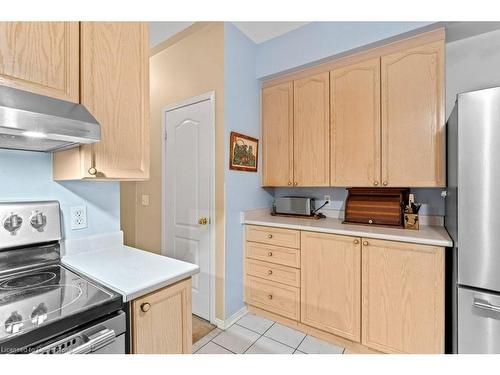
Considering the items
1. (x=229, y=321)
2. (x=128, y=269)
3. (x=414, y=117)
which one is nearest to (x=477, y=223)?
(x=414, y=117)

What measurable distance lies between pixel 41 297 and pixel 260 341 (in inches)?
61.1

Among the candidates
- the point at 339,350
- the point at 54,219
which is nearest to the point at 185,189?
the point at 54,219

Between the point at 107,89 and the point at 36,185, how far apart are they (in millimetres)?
573

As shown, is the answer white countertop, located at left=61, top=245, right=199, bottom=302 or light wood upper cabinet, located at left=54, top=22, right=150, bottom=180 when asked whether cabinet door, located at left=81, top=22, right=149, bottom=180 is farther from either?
white countertop, located at left=61, top=245, right=199, bottom=302

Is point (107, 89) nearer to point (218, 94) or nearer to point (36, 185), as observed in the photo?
point (36, 185)

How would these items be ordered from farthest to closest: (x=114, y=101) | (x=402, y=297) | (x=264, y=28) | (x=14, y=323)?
1. (x=264, y=28)
2. (x=402, y=297)
3. (x=114, y=101)
4. (x=14, y=323)

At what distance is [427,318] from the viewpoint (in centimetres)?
151

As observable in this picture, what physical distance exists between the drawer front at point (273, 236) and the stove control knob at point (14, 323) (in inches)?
65.7

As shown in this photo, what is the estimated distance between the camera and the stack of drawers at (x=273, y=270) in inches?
80.0

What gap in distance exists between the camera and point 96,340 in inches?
29.3

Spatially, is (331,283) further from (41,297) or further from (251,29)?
(251,29)

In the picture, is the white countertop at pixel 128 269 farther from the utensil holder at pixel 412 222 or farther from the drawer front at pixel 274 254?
the utensil holder at pixel 412 222

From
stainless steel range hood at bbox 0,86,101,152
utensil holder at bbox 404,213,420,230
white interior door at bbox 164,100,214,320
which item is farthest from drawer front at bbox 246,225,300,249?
stainless steel range hood at bbox 0,86,101,152

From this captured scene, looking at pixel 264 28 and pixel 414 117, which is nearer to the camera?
pixel 414 117
